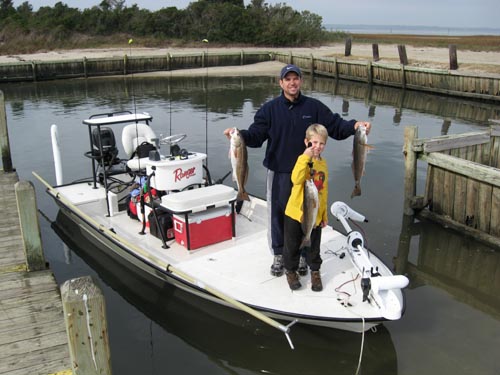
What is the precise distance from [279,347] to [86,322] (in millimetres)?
2894

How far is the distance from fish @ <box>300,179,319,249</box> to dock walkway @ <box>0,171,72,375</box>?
7.94 feet

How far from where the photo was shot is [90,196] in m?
8.30

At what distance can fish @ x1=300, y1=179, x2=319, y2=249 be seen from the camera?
435cm

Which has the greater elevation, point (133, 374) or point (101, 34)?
point (101, 34)

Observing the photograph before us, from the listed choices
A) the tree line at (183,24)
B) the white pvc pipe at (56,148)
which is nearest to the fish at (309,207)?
the white pvc pipe at (56,148)

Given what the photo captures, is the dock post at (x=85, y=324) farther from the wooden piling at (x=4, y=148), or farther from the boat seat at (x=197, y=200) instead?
the wooden piling at (x=4, y=148)

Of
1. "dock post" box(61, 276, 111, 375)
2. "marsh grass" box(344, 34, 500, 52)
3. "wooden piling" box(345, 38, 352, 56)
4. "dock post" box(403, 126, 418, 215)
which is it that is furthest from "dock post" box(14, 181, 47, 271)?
"marsh grass" box(344, 34, 500, 52)

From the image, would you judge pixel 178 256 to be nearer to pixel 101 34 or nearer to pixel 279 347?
pixel 279 347

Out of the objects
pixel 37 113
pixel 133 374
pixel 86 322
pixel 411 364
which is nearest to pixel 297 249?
pixel 411 364

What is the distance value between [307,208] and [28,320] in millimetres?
2956

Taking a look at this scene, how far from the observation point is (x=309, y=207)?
4.38 m

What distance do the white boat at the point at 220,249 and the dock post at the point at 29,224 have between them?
107cm

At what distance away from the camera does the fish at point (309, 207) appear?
4348 mm

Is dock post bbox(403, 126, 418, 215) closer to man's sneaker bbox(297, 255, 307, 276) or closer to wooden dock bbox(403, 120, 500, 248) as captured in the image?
wooden dock bbox(403, 120, 500, 248)
